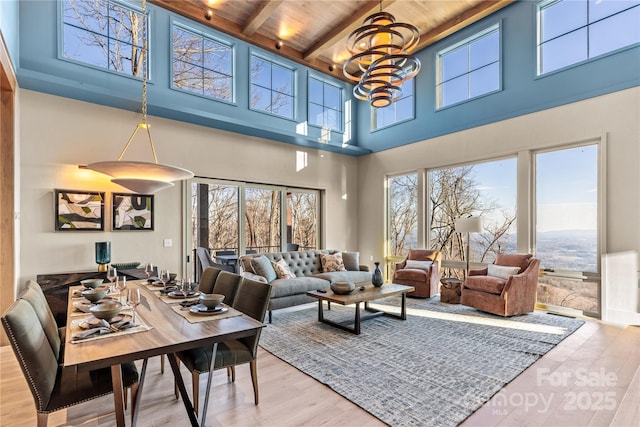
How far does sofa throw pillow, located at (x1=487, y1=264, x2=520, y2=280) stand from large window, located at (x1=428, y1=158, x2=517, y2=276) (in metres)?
0.72

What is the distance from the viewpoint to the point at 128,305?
7.91ft

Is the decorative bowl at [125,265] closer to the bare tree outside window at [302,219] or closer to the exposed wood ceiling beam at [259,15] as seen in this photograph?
the bare tree outside window at [302,219]

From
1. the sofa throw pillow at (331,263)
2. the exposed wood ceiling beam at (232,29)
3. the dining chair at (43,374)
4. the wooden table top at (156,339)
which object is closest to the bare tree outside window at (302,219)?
the sofa throw pillow at (331,263)

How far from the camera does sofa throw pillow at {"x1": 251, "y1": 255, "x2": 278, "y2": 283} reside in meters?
5.12

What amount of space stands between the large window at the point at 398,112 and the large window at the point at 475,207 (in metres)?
1.53

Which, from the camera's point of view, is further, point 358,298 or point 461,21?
point 461,21

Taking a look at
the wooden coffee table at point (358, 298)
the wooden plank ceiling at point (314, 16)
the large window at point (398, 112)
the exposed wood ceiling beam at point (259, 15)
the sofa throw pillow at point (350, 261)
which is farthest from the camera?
the large window at point (398, 112)

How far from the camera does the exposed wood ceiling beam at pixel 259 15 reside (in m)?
5.33

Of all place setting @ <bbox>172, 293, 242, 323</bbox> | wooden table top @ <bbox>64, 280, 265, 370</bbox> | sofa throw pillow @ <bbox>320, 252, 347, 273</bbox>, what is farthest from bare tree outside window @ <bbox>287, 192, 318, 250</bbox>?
wooden table top @ <bbox>64, 280, 265, 370</bbox>

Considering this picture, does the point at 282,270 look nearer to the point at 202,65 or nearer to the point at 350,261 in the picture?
the point at 350,261

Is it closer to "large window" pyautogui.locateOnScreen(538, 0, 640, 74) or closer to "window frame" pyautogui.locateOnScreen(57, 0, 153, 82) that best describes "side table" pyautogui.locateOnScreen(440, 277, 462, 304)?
"large window" pyautogui.locateOnScreen(538, 0, 640, 74)

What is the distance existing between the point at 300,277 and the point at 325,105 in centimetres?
432

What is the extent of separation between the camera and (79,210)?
4.62m

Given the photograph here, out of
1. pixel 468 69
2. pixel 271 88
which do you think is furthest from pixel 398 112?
pixel 271 88
